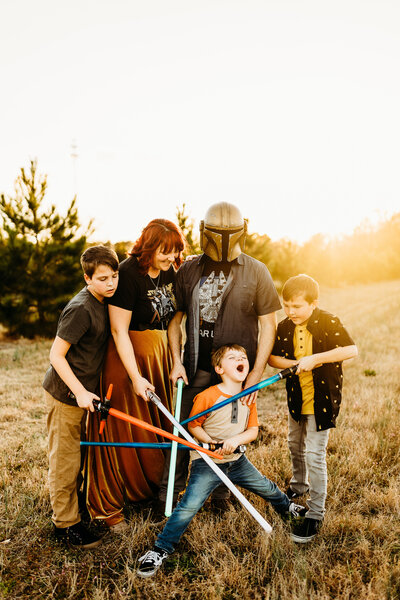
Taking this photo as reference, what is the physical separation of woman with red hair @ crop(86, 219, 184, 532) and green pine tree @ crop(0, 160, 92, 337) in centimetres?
1006

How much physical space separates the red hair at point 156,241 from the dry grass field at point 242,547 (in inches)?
86.0

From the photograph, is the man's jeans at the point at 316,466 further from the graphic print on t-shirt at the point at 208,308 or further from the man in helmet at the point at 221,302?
the graphic print on t-shirt at the point at 208,308

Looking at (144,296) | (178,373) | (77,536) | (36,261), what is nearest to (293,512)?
(178,373)

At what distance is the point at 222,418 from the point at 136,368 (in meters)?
0.77

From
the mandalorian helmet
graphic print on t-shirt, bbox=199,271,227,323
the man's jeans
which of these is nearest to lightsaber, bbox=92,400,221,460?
the man's jeans

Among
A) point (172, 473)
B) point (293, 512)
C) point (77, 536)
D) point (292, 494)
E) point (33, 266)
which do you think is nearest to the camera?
point (172, 473)

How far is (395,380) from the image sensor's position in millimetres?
7270

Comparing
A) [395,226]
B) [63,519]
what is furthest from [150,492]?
[395,226]

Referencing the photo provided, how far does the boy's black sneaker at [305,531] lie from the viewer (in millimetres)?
3236

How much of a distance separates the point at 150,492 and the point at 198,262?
7.04 feet

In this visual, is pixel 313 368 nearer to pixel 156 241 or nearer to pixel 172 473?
pixel 172 473

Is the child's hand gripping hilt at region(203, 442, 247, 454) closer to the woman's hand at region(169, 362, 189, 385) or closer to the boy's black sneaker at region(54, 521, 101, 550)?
the woman's hand at region(169, 362, 189, 385)

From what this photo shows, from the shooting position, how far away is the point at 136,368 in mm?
3312

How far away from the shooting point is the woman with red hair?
129 inches
